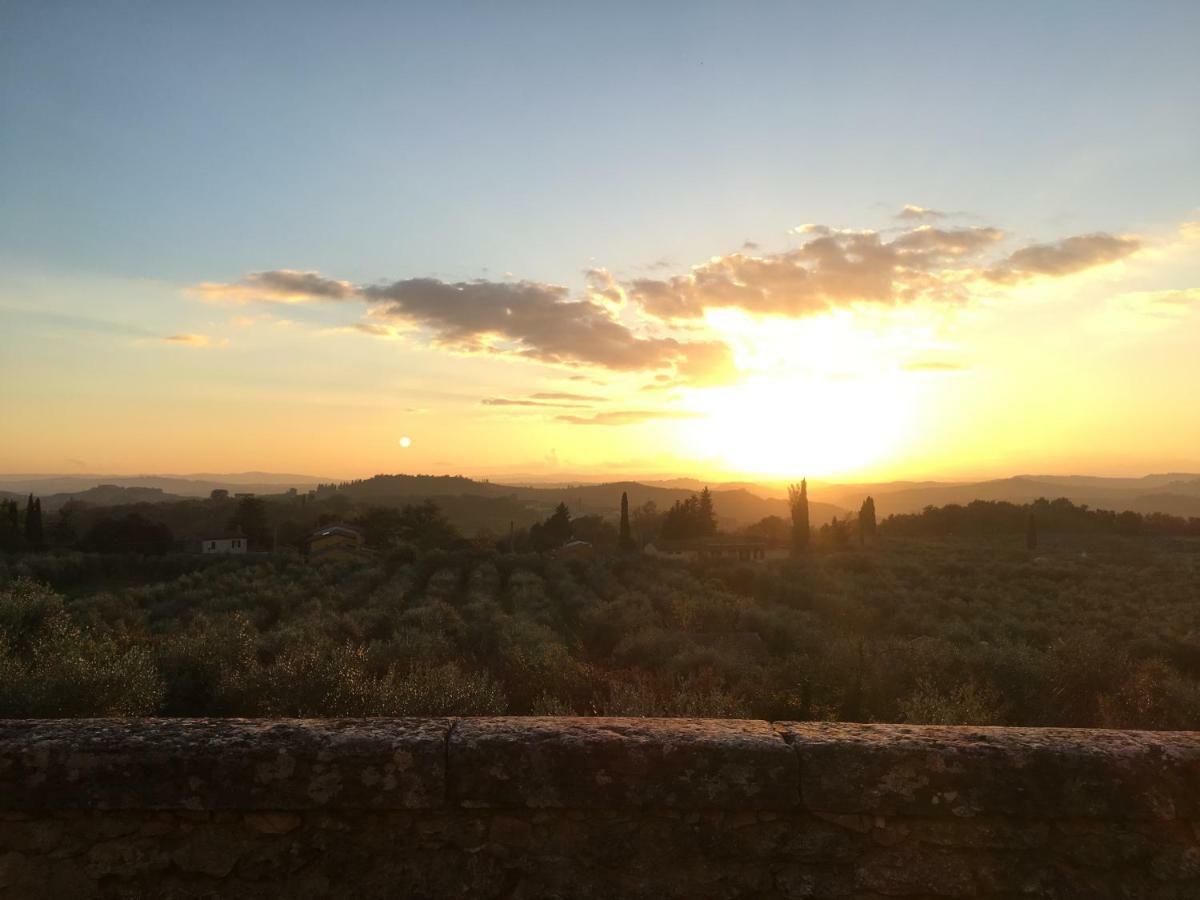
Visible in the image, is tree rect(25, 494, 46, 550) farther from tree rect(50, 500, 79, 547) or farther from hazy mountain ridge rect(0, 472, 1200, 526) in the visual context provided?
hazy mountain ridge rect(0, 472, 1200, 526)

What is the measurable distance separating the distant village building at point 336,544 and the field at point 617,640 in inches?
269

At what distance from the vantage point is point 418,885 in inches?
104

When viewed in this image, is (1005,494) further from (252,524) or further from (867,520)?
(252,524)

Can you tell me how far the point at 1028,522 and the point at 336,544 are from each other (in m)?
41.0

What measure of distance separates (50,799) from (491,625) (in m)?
11.5

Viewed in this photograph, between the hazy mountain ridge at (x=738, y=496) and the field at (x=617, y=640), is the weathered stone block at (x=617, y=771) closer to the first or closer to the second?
the field at (x=617, y=640)

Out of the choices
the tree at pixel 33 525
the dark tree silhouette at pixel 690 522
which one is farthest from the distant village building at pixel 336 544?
the dark tree silhouette at pixel 690 522

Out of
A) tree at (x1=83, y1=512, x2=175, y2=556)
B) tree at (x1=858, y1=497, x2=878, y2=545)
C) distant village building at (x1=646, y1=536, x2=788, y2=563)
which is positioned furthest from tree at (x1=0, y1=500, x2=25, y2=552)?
tree at (x1=858, y1=497, x2=878, y2=545)

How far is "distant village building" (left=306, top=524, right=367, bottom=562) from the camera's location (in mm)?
37375

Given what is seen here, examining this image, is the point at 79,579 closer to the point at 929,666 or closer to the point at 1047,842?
the point at 929,666

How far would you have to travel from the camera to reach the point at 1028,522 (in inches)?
1823

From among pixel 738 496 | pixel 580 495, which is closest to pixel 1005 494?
pixel 738 496

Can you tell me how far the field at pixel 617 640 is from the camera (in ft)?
21.0

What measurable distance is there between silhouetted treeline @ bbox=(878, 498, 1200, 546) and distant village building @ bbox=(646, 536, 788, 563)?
16.0 m
